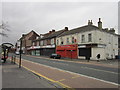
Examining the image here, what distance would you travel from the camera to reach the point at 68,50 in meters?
31.2

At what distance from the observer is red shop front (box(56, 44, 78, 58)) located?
2898 centimetres

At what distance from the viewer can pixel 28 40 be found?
59250mm

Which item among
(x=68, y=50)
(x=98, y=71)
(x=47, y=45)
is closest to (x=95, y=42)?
(x=68, y=50)

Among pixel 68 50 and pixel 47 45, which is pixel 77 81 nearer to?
pixel 68 50

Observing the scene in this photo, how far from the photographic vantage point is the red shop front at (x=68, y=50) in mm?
28983

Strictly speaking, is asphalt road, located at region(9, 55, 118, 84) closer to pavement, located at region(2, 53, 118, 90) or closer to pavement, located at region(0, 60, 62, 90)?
pavement, located at region(2, 53, 118, 90)

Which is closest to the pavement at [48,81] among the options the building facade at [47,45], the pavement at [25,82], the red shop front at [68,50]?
the pavement at [25,82]

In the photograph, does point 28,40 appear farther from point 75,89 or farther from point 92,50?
point 75,89

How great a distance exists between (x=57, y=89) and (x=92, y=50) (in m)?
20.3

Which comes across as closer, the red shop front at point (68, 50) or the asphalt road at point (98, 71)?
the asphalt road at point (98, 71)

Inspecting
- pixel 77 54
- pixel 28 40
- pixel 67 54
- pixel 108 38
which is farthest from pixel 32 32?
pixel 108 38

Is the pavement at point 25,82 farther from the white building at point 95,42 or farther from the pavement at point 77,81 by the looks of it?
the white building at point 95,42

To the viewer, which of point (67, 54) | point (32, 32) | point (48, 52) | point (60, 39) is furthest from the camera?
point (32, 32)

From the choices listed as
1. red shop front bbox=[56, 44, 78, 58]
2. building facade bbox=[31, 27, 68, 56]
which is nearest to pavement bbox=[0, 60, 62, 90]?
red shop front bbox=[56, 44, 78, 58]
